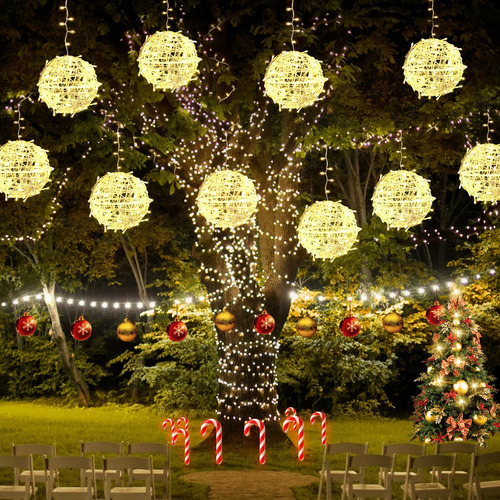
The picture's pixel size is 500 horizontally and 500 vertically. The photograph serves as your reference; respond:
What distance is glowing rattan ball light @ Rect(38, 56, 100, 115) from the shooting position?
28.4 ft

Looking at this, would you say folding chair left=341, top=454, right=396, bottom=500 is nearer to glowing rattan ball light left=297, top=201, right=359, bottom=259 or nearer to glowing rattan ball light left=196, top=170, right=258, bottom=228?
glowing rattan ball light left=297, top=201, right=359, bottom=259

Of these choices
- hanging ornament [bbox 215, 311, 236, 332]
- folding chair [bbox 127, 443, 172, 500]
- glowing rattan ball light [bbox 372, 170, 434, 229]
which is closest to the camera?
folding chair [bbox 127, 443, 172, 500]

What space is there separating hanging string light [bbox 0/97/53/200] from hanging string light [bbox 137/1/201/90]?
5.65 ft

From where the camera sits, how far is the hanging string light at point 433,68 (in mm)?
8680

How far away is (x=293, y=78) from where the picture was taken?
8742 millimetres

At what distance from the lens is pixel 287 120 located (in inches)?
536

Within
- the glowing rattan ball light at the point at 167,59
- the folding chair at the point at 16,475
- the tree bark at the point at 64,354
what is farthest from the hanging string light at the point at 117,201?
the tree bark at the point at 64,354

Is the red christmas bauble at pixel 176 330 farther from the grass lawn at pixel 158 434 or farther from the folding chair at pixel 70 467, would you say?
the folding chair at pixel 70 467

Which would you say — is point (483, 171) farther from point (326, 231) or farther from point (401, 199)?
point (326, 231)

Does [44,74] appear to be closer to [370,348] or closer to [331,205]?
[331,205]

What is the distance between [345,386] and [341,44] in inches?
416

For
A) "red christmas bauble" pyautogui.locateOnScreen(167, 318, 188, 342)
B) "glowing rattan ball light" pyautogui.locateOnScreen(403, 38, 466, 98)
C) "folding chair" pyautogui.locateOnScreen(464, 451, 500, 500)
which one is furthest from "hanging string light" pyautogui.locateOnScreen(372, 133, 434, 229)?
"red christmas bauble" pyautogui.locateOnScreen(167, 318, 188, 342)

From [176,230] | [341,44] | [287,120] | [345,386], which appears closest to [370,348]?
[345,386]

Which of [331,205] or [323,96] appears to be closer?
[331,205]
